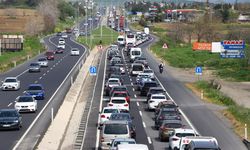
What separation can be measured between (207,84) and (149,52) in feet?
186

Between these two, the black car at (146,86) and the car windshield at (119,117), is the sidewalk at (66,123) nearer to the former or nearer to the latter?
the car windshield at (119,117)

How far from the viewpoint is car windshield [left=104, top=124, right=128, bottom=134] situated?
2932 centimetres

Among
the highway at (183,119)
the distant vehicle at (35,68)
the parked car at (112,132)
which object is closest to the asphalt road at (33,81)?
the distant vehicle at (35,68)

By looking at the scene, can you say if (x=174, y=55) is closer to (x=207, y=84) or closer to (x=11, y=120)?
(x=207, y=84)

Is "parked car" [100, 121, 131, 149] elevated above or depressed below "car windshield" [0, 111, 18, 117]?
above

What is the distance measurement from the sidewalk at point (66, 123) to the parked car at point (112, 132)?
7.13 ft

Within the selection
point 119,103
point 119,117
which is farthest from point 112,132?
point 119,103

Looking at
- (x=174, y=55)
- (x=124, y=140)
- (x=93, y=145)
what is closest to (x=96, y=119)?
(x=93, y=145)

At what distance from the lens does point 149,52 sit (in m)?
125

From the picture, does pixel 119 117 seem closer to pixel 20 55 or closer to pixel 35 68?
pixel 35 68

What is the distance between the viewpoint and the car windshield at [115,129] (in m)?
29.3

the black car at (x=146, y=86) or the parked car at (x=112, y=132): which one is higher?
the parked car at (x=112, y=132)

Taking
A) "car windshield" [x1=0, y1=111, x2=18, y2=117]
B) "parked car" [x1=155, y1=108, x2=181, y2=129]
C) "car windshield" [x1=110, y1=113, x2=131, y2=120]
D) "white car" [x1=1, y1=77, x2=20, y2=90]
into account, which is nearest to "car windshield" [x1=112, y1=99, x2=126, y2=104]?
"parked car" [x1=155, y1=108, x2=181, y2=129]

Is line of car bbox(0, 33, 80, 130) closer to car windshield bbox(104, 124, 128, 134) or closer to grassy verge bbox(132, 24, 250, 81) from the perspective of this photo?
car windshield bbox(104, 124, 128, 134)
